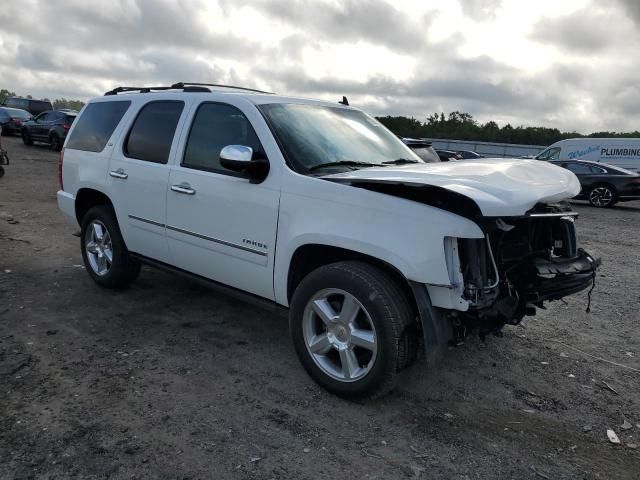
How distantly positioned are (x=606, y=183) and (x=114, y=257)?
51.3 feet

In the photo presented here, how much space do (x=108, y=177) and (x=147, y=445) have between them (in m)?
2.94

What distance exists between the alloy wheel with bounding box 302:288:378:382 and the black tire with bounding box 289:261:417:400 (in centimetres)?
4

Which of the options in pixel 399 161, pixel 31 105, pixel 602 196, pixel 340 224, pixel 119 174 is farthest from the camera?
pixel 31 105

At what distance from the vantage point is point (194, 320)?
4734 millimetres

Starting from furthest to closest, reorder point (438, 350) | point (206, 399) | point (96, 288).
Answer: point (96, 288) → point (206, 399) → point (438, 350)

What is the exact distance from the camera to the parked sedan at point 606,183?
16203mm

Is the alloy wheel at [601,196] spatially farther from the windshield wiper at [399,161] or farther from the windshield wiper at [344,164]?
the windshield wiper at [344,164]

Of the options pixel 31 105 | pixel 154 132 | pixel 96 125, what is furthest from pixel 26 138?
pixel 154 132

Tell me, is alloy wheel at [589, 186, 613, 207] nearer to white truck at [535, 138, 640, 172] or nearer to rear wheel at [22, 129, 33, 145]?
white truck at [535, 138, 640, 172]

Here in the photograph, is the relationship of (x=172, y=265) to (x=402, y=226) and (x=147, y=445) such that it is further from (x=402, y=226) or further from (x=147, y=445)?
(x=402, y=226)

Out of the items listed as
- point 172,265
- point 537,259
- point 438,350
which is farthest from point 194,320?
point 537,259

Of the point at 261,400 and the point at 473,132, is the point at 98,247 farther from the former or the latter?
the point at 473,132

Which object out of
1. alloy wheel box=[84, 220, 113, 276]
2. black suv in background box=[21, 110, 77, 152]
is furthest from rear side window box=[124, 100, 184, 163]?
black suv in background box=[21, 110, 77, 152]

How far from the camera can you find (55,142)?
21.8 metres
